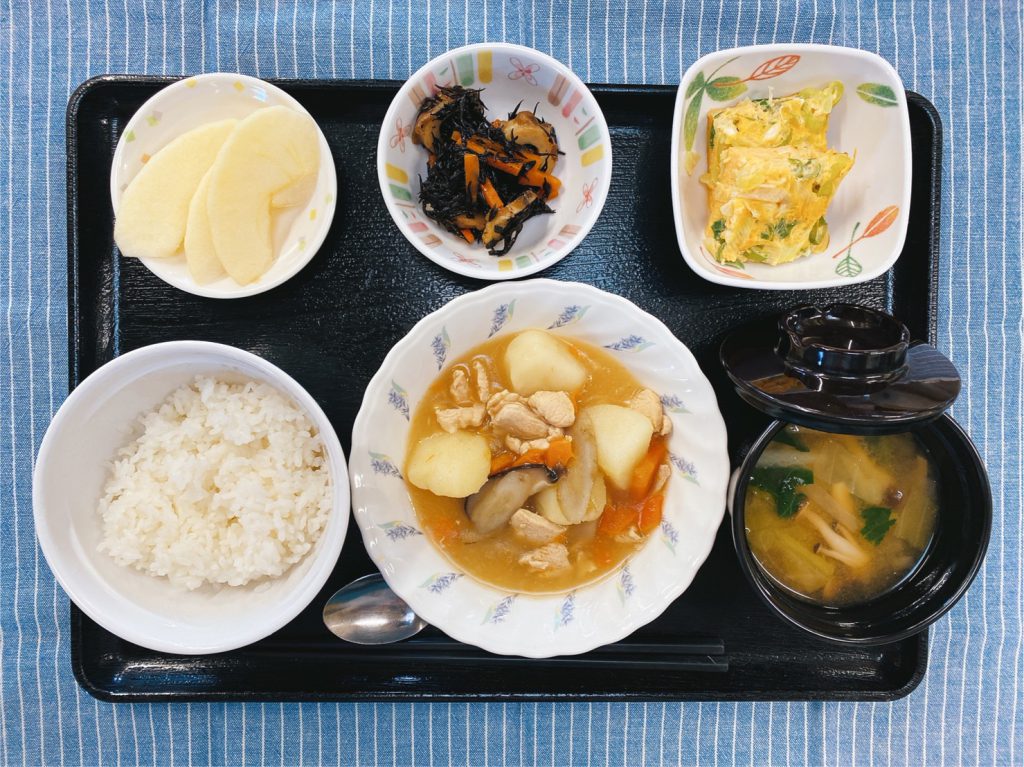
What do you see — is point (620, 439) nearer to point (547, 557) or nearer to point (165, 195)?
point (547, 557)

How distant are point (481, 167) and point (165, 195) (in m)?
0.84

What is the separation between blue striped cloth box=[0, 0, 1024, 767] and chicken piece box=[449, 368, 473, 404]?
0.99 metres

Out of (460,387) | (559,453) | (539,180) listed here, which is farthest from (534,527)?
(539,180)

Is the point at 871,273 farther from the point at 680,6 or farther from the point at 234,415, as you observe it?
the point at 234,415

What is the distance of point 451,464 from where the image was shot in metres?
1.79

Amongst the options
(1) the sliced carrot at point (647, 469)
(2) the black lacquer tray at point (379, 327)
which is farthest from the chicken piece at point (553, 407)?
(2) the black lacquer tray at point (379, 327)

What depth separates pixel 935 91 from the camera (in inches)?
87.6

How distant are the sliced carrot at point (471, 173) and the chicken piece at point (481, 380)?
0.46 metres

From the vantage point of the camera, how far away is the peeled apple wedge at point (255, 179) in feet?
5.73

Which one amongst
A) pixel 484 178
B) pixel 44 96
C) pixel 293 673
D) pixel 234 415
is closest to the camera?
pixel 234 415

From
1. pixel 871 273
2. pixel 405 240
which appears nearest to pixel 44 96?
pixel 405 240

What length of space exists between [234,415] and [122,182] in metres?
0.70

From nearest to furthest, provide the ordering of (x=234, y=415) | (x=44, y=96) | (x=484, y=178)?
(x=234, y=415), (x=484, y=178), (x=44, y=96)

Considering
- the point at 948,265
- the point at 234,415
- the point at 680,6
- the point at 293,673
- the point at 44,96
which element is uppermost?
the point at 680,6
